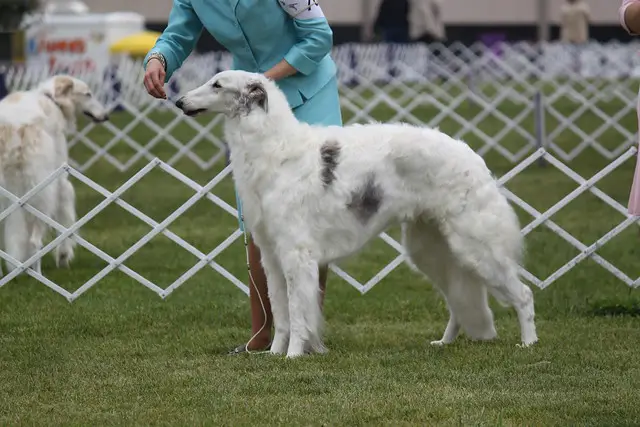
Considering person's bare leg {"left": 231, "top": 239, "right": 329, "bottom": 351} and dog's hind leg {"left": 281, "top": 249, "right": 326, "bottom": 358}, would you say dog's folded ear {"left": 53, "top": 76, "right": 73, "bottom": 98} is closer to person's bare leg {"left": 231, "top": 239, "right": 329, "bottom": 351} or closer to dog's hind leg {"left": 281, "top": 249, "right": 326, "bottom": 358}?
person's bare leg {"left": 231, "top": 239, "right": 329, "bottom": 351}

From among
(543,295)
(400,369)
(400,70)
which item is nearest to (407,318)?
(543,295)

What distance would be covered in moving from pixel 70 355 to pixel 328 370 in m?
1.35

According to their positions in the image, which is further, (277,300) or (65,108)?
(65,108)

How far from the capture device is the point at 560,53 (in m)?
25.0

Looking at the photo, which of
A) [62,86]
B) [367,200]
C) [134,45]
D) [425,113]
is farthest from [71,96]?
[134,45]

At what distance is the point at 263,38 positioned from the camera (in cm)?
616

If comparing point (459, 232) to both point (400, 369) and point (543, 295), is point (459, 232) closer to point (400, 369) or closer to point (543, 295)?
point (400, 369)

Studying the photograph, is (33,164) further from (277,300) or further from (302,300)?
(302,300)

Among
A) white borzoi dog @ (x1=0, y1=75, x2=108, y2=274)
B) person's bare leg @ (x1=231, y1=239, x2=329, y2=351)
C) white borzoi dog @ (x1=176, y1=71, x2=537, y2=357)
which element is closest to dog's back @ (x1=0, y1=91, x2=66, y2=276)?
white borzoi dog @ (x1=0, y1=75, x2=108, y2=274)

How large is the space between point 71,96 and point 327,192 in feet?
15.0

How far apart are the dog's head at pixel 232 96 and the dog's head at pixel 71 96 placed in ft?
13.0

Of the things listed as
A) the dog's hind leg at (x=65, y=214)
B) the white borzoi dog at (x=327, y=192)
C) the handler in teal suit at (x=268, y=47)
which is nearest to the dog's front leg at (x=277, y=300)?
the white borzoi dog at (x=327, y=192)

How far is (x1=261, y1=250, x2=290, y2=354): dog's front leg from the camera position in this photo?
6133 millimetres

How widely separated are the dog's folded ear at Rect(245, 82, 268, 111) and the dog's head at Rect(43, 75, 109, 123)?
161 inches
